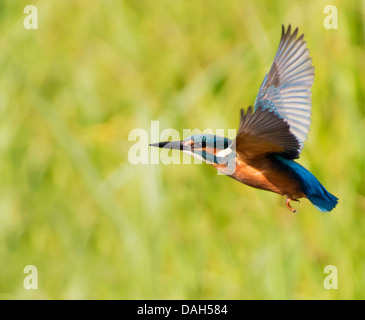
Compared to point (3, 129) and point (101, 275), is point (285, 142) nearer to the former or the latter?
point (101, 275)

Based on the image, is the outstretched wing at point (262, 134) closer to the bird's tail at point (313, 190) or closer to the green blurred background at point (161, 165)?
the bird's tail at point (313, 190)

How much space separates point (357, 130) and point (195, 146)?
830 mm

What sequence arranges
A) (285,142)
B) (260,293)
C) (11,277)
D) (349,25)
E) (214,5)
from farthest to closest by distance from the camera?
(11,277) → (214,5) → (260,293) → (349,25) → (285,142)

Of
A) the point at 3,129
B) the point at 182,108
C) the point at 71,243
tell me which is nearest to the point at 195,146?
the point at 182,108

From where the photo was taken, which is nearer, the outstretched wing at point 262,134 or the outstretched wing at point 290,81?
the outstretched wing at point 262,134

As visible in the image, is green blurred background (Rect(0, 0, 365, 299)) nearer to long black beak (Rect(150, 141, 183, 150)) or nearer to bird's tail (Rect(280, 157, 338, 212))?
bird's tail (Rect(280, 157, 338, 212))

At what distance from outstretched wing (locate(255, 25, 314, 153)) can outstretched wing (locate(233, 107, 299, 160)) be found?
0.08 metres

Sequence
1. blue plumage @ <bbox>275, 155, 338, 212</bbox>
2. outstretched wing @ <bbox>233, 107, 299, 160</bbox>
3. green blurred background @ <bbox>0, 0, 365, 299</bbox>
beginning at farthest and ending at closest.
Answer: green blurred background @ <bbox>0, 0, 365, 299</bbox>
blue plumage @ <bbox>275, 155, 338, 212</bbox>
outstretched wing @ <bbox>233, 107, 299, 160</bbox>

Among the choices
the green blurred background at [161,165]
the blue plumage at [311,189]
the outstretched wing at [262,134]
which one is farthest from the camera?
the green blurred background at [161,165]

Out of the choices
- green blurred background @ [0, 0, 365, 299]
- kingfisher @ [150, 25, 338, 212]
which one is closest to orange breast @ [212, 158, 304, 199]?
kingfisher @ [150, 25, 338, 212]

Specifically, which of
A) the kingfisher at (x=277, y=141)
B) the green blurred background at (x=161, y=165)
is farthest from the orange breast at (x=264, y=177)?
the green blurred background at (x=161, y=165)

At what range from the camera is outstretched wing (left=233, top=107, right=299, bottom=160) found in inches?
19.4

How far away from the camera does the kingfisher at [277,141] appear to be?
51 cm
